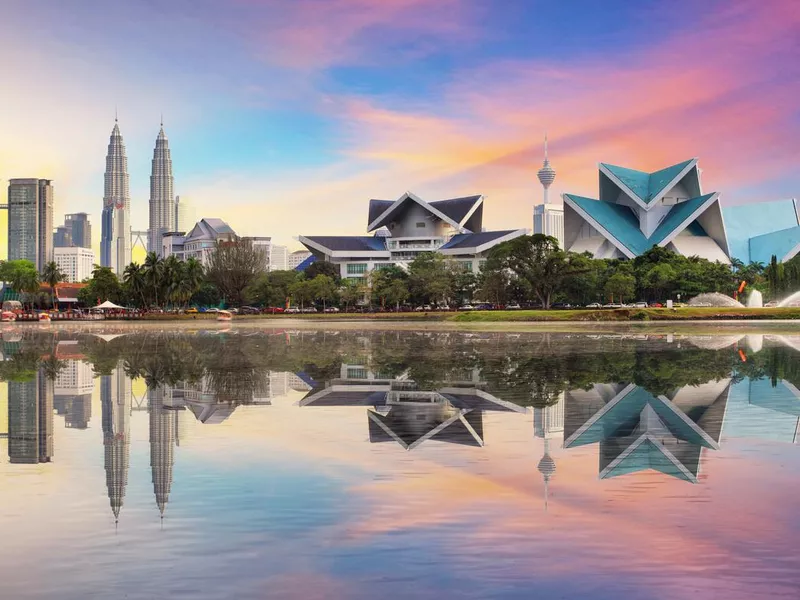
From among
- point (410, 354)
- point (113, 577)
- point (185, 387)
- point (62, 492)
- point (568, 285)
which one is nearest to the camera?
point (113, 577)

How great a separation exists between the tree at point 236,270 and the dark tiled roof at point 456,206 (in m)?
32.5

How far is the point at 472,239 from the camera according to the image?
381 feet

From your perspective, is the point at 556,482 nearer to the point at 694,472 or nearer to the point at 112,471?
the point at 694,472

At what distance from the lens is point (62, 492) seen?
27.3 feet

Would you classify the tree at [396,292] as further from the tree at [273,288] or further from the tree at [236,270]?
the tree at [236,270]

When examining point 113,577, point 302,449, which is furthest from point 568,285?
point 113,577

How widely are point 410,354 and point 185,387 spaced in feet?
35.8

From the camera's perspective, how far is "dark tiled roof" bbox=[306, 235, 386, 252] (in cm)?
12125

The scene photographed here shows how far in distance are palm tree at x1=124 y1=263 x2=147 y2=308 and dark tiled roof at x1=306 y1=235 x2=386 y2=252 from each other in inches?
1555

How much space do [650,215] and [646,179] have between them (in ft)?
15.6

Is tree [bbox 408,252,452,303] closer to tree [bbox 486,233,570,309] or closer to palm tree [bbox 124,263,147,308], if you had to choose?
tree [bbox 486,233,570,309]

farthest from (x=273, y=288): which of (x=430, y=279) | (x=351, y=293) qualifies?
(x=430, y=279)

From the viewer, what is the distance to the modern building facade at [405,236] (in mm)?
121000

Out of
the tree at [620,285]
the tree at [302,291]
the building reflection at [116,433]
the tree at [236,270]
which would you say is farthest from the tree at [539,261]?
the building reflection at [116,433]
